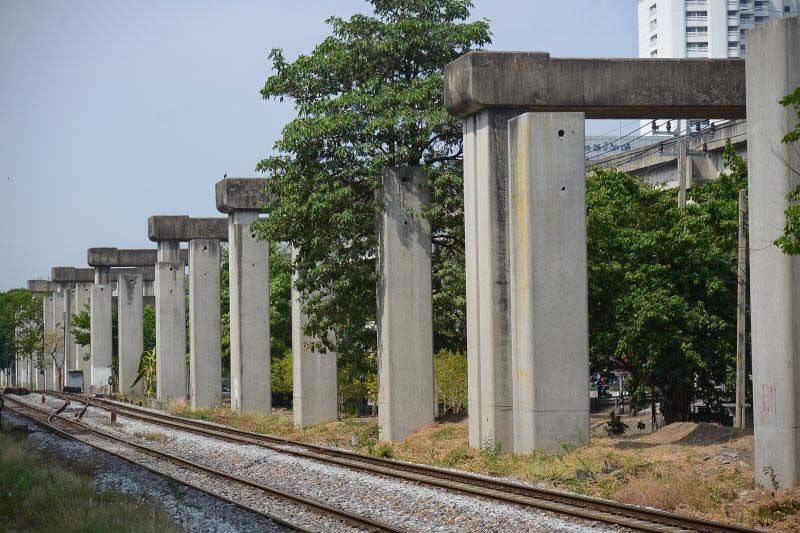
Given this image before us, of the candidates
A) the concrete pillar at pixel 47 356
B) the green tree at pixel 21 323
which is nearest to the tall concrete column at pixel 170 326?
the concrete pillar at pixel 47 356

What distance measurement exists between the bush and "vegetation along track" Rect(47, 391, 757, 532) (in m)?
12.8

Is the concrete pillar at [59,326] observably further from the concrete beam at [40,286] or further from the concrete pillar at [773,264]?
the concrete pillar at [773,264]

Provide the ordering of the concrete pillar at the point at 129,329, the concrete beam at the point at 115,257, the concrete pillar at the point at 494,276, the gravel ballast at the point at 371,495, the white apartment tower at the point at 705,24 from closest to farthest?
the gravel ballast at the point at 371,495 < the concrete pillar at the point at 494,276 < the concrete pillar at the point at 129,329 < the concrete beam at the point at 115,257 < the white apartment tower at the point at 705,24

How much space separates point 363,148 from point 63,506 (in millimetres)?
16715

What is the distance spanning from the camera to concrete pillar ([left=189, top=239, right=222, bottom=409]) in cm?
5069

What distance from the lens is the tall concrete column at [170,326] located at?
2253 inches

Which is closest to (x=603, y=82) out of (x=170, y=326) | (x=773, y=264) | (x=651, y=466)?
(x=773, y=264)

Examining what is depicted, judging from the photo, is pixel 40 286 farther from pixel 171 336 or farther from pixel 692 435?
pixel 692 435

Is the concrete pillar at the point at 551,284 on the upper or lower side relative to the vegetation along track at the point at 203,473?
A: upper

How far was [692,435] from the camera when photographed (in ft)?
78.2

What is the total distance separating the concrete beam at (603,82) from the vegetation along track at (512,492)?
26.1ft

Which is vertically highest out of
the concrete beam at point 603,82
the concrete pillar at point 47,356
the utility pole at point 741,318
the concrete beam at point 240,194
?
the concrete beam at point 603,82

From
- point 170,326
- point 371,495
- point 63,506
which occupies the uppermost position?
point 170,326

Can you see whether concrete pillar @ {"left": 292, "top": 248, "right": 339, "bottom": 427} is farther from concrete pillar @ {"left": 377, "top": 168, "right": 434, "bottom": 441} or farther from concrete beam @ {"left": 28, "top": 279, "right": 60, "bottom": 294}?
concrete beam @ {"left": 28, "top": 279, "right": 60, "bottom": 294}
